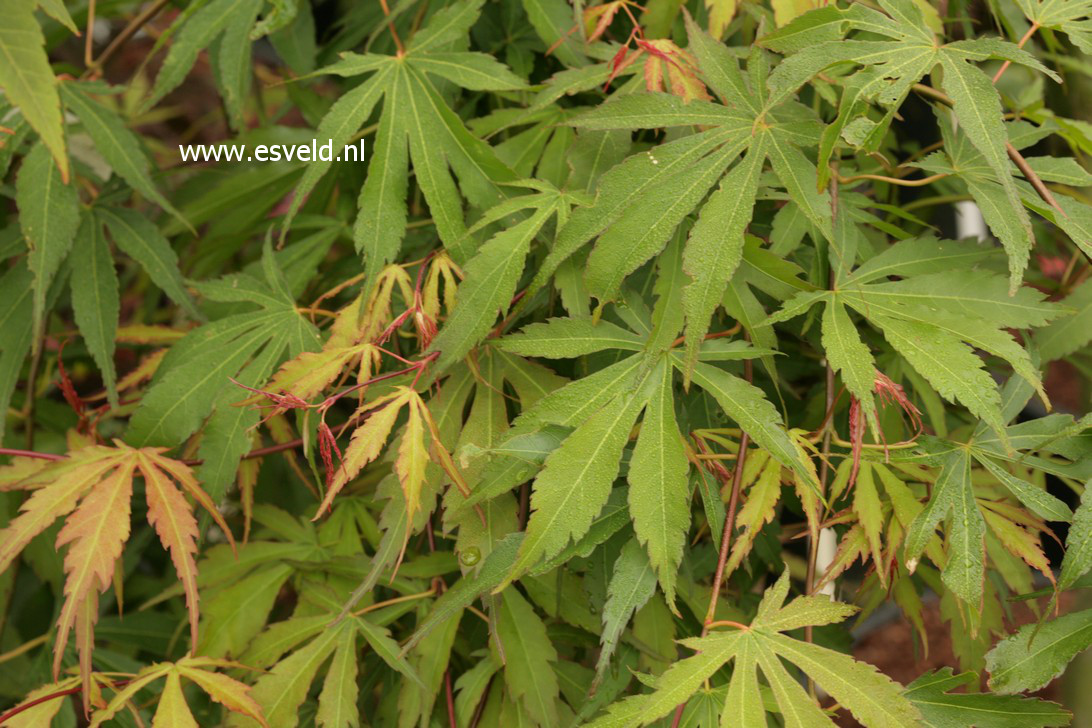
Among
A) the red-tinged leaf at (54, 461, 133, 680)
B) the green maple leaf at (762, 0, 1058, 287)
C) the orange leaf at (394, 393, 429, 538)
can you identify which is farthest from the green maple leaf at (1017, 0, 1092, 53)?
the red-tinged leaf at (54, 461, 133, 680)

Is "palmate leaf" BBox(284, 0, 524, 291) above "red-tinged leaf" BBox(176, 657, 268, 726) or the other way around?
above

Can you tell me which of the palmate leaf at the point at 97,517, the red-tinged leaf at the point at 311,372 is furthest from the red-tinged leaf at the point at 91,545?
the red-tinged leaf at the point at 311,372

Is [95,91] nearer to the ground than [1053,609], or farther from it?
farther from it

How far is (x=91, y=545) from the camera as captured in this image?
74 centimetres

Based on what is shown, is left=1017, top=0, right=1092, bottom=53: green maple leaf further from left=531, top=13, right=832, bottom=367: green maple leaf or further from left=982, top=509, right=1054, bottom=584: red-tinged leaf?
left=982, top=509, right=1054, bottom=584: red-tinged leaf

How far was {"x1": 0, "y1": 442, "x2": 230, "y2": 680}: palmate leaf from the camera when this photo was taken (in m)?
0.72

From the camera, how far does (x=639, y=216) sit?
0.70m

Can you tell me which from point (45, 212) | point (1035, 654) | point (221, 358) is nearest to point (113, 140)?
point (45, 212)

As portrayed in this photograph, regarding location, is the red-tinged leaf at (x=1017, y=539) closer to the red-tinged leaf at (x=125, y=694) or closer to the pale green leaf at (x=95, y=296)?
the red-tinged leaf at (x=125, y=694)

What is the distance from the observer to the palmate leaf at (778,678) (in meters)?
0.63

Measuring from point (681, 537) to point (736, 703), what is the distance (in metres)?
0.11

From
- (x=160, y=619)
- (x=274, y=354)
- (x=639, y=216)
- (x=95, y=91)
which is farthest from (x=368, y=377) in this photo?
(x=160, y=619)

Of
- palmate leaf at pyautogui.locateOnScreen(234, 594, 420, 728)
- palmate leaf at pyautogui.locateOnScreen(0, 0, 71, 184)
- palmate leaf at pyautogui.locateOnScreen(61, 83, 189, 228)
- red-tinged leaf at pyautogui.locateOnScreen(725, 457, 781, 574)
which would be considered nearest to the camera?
palmate leaf at pyautogui.locateOnScreen(0, 0, 71, 184)

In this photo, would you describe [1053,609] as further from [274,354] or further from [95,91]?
[95,91]
